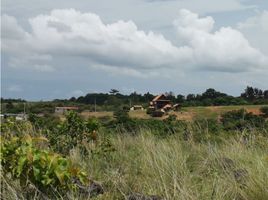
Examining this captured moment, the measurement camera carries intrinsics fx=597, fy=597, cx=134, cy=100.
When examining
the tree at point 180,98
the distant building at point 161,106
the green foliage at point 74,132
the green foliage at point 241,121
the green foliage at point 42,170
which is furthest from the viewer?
the tree at point 180,98

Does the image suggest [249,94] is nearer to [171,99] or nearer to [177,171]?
[171,99]

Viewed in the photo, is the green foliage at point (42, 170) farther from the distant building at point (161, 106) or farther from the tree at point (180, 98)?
the tree at point (180, 98)

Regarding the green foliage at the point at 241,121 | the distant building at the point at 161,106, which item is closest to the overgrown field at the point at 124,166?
the green foliage at the point at 241,121

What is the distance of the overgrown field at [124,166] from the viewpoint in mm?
5789

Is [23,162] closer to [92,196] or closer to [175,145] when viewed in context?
[92,196]

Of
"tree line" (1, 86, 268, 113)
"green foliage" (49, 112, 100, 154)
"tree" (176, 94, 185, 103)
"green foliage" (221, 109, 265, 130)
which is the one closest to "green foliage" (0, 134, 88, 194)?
"green foliage" (49, 112, 100, 154)

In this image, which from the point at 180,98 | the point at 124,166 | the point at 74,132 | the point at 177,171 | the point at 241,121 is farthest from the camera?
the point at 180,98

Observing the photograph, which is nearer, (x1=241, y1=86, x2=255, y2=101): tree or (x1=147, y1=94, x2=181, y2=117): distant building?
(x1=147, y1=94, x2=181, y2=117): distant building

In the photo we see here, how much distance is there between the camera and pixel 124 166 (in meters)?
8.12

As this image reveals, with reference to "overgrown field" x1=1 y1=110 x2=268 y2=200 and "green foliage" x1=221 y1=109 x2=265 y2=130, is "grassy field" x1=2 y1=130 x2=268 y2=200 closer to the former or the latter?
"overgrown field" x1=1 y1=110 x2=268 y2=200

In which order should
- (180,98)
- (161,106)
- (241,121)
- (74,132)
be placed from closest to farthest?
(74,132), (241,121), (161,106), (180,98)

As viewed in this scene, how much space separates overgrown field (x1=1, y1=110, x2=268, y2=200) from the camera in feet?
19.0

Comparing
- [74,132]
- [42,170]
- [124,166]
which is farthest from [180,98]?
[42,170]

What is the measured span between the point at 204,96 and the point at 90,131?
20911 millimetres
